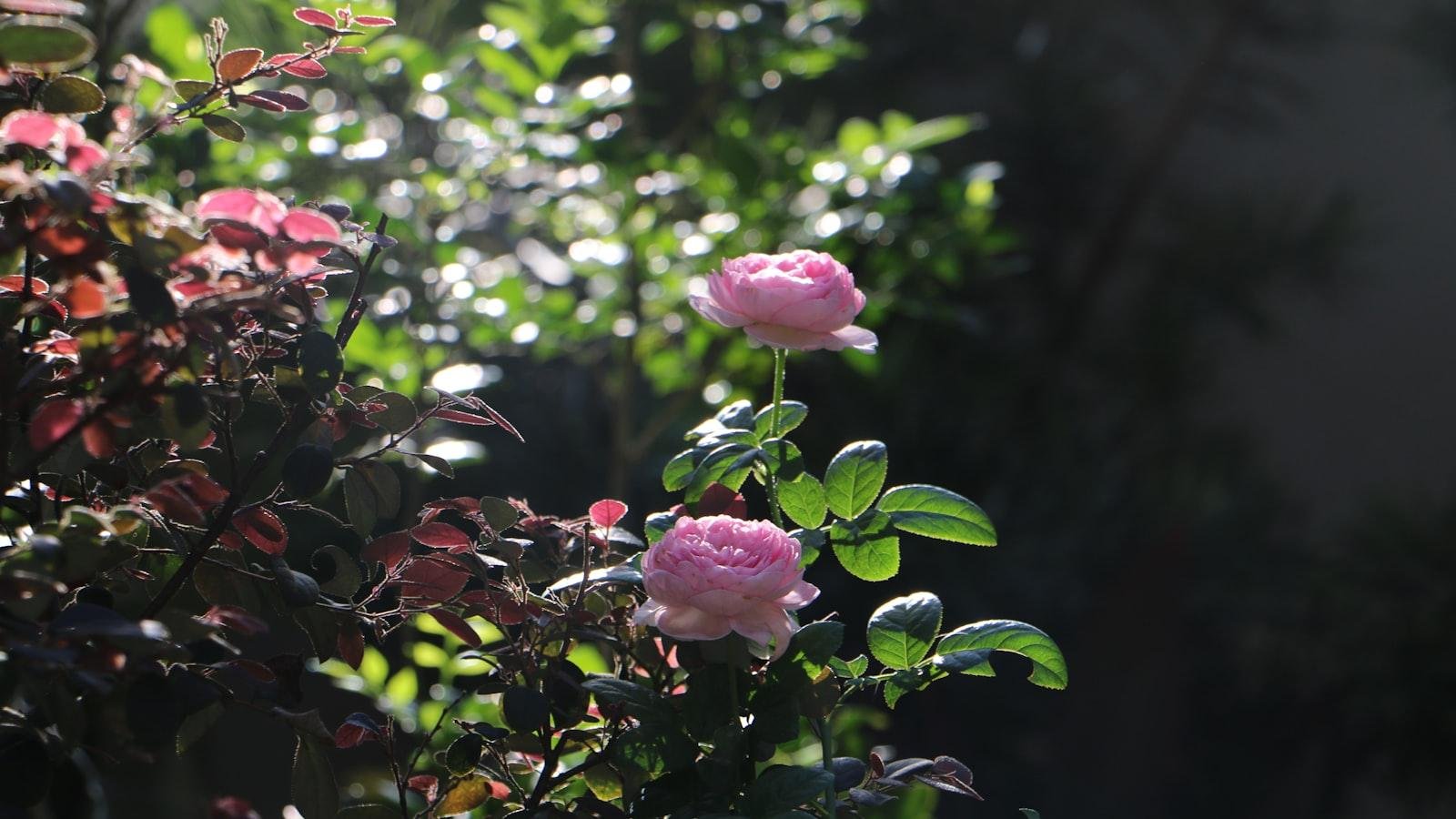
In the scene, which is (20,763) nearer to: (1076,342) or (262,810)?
(262,810)

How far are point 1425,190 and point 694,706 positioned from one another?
203 inches

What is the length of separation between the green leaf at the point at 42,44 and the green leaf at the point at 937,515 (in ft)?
1.42

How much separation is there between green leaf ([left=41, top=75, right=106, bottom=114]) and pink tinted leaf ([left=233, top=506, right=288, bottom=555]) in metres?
0.21

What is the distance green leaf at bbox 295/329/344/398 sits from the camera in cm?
59

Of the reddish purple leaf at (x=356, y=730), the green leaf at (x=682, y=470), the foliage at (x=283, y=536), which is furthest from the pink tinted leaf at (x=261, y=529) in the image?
the green leaf at (x=682, y=470)

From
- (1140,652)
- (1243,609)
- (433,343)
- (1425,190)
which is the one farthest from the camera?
(1425,190)

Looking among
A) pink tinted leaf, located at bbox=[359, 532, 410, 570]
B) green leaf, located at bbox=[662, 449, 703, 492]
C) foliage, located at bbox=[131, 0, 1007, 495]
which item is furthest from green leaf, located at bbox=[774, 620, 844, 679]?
foliage, located at bbox=[131, 0, 1007, 495]

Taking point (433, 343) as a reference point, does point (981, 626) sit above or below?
above

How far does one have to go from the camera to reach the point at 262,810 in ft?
8.77

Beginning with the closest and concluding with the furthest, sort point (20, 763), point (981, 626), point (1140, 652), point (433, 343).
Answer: point (20, 763), point (981, 626), point (433, 343), point (1140, 652)

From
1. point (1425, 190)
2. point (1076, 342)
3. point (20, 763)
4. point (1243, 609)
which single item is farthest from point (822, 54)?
point (1425, 190)

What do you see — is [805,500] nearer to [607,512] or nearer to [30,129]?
[607,512]

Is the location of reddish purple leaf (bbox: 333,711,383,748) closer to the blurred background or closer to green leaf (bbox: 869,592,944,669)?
green leaf (bbox: 869,592,944,669)

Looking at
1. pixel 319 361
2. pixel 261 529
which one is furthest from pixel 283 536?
pixel 319 361
